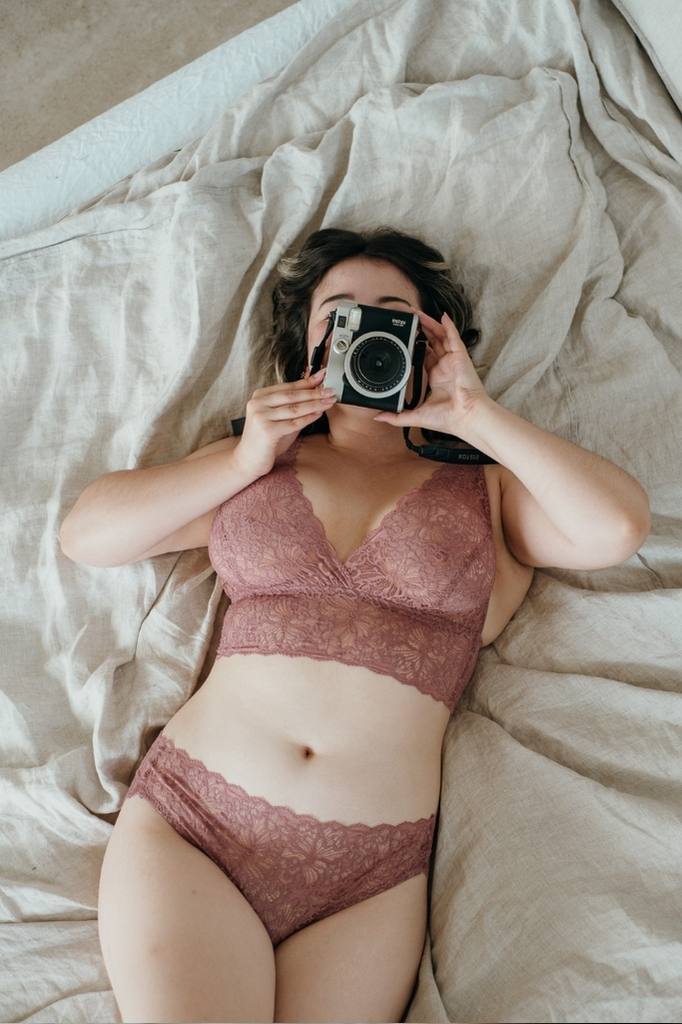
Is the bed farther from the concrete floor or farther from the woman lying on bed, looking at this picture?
the concrete floor

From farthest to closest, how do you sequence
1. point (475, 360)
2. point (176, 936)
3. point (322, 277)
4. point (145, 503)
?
point (475, 360) → point (322, 277) → point (145, 503) → point (176, 936)

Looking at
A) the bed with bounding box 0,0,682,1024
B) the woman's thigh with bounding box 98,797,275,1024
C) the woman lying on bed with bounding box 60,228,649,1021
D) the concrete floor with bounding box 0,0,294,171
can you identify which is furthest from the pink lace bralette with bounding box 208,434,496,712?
the concrete floor with bounding box 0,0,294,171

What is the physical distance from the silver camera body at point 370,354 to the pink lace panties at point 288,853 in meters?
0.58

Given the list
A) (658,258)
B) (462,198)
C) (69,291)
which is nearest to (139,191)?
(69,291)

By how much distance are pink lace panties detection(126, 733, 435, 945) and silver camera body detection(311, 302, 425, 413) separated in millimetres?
575

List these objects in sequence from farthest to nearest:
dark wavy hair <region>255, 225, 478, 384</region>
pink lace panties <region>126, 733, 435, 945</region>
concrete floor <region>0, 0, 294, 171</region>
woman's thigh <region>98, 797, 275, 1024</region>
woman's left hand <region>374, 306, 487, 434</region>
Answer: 1. concrete floor <region>0, 0, 294, 171</region>
2. dark wavy hair <region>255, 225, 478, 384</region>
3. woman's left hand <region>374, 306, 487, 434</region>
4. pink lace panties <region>126, 733, 435, 945</region>
5. woman's thigh <region>98, 797, 275, 1024</region>

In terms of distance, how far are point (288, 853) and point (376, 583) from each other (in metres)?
0.39

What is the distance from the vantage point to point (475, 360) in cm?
159

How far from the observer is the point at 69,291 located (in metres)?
1.59

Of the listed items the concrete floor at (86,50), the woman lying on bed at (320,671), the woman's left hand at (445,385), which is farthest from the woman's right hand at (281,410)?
the concrete floor at (86,50)

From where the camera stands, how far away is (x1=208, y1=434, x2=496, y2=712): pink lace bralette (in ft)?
4.10

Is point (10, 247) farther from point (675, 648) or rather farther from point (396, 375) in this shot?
point (675, 648)

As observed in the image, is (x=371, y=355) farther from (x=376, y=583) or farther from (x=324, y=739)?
(x=324, y=739)

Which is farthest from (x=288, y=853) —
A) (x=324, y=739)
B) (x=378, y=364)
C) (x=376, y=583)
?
(x=378, y=364)
